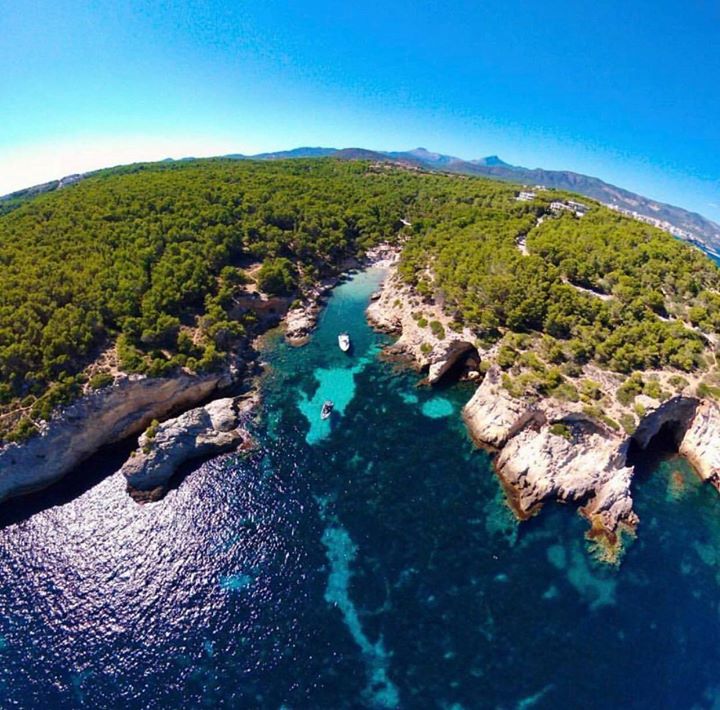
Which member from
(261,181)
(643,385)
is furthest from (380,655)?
(261,181)

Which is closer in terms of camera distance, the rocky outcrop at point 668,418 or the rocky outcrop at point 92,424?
the rocky outcrop at point 92,424

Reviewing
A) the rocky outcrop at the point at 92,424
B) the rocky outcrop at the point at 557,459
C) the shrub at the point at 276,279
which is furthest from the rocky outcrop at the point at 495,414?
the shrub at the point at 276,279

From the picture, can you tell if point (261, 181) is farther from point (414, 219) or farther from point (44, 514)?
point (44, 514)

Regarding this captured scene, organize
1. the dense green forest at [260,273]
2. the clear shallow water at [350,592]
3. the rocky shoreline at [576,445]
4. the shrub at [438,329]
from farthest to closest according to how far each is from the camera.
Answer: the shrub at [438,329] < the dense green forest at [260,273] < the rocky shoreline at [576,445] < the clear shallow water at [350,592]

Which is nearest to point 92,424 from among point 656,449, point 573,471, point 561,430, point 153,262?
point 153,262

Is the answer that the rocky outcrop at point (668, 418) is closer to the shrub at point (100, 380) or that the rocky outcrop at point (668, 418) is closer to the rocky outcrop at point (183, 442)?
the rocky outcrop at point (183, 442)

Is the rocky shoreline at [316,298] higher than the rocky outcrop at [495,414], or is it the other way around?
the rocky shoreline at [316,298]

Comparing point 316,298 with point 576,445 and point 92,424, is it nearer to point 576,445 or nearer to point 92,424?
point 92,424
